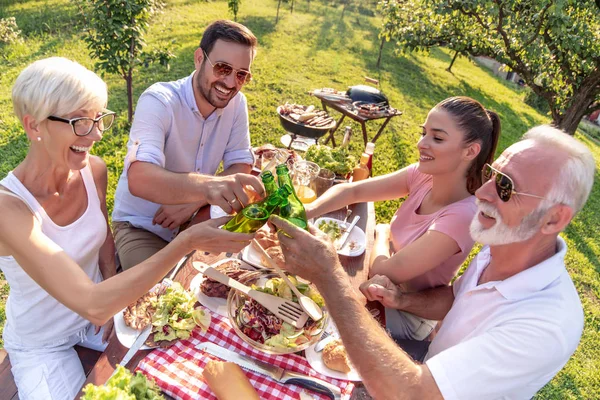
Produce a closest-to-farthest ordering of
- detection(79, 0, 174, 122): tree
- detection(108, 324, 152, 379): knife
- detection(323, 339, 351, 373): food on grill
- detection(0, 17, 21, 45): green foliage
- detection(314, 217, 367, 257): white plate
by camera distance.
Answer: detection(108, 324, 152, 379): knife → detection(323, 339, 351, 373): food on grill → detection(314, 217, 367, 257): white plate → detection(79, 0, 174, 122): tree → detection(0, 17, 21, 45): green foliage

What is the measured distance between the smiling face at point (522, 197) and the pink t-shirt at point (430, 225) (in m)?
0.36

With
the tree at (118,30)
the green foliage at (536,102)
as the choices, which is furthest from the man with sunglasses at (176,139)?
the green foliage at (536,102)

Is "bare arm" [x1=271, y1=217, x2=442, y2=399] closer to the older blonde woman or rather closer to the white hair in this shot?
the older blonde woman

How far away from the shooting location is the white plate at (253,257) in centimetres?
235

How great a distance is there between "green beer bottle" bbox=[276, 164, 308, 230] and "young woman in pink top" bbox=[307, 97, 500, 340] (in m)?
0.68

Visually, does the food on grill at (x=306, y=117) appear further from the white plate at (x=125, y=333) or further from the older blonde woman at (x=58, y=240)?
the white plate at (x=125, y=333)

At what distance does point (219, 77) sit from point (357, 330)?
2.36m

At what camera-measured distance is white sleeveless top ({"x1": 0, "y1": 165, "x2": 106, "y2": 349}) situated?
2.10 m

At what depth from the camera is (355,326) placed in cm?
180

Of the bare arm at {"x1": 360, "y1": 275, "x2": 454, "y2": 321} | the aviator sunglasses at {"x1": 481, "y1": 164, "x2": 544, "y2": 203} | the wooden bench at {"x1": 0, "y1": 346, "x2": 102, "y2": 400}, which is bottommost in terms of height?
the wooden bench at {"x1": 0, "y1": 346, "x2": 102, "y2": 400}

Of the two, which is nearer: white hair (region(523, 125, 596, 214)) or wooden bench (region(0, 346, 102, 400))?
white hair (region(523, 125, 596, 214))

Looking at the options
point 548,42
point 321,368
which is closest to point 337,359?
point 321,368

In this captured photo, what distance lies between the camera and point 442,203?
2.86m

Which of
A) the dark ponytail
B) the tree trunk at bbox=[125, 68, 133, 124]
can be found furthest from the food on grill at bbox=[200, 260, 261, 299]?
the tree trunk at bbox=[125, 68, 133, 124]
